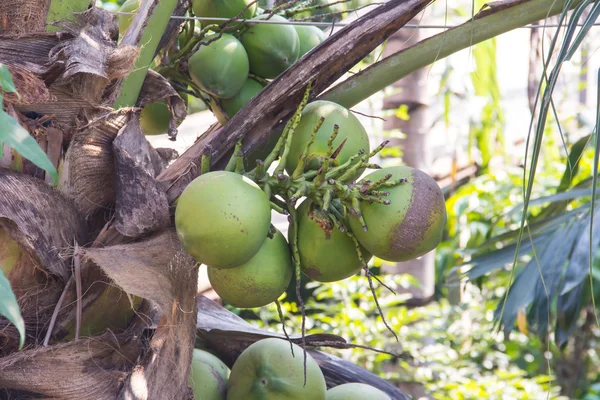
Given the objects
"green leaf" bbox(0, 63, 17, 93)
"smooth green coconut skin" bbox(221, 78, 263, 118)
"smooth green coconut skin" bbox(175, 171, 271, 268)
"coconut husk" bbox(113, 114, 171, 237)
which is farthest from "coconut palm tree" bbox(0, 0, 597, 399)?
"green leaf" bbox(0, 63, 17, 93)

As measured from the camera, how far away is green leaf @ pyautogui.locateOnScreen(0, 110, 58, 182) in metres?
0.53

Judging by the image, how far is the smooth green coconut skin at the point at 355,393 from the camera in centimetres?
127

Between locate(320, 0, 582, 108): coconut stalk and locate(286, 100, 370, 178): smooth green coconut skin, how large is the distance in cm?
10

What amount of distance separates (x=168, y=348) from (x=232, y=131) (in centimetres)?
32

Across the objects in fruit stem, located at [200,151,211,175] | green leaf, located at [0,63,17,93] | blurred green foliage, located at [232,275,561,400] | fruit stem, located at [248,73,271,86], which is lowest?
blurred green foliage, located at [232,275,561,400]

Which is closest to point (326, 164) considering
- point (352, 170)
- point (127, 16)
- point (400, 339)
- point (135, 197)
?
point (352, 170)

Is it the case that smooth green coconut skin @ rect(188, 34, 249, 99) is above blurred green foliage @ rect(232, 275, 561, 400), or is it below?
above

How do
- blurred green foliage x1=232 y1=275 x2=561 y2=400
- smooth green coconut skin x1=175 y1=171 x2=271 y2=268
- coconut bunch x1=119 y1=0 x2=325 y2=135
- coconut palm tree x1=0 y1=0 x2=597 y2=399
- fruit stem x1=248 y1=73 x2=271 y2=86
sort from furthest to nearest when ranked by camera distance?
blurred green foliage x1=232 y1=275 x2=561 y2=400 → fruit stem x1=248 y1=73 x2=271 y2=86 → coconut bunch x1=119 y1=0 x2=325 y2=135 → coconut palm tree x1=0 y1=0 x2=597 y2=399 → smooth green coconut skin x1=175 y1=171 x2=271 y2=268

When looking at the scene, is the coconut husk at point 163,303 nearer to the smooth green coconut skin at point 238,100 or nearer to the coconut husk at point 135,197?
the coconut husk at point 135,197

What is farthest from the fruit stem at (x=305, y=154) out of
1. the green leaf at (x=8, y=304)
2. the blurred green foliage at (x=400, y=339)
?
the blurred green foliage at (x=400, y=339)

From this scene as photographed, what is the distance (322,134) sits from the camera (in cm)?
99

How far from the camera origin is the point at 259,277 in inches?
37.9

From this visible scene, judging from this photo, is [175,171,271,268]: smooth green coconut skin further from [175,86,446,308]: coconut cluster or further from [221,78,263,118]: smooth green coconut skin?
[221,78,263,118]: smooth green coconut skin

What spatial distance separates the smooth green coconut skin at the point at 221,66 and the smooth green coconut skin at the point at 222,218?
343 mm
